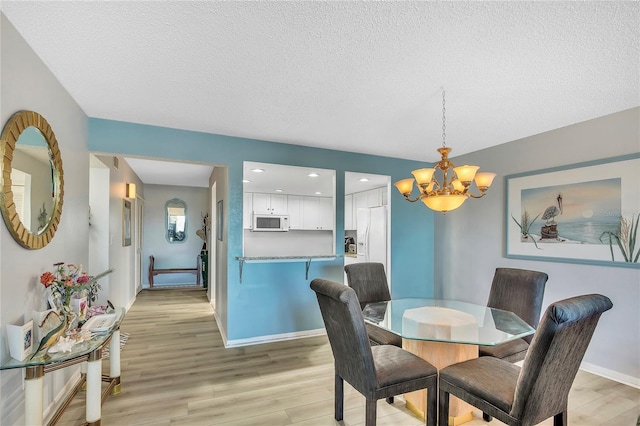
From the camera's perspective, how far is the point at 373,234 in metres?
5.37

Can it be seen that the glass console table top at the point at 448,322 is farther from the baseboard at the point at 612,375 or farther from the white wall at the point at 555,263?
the baseboard at the point at 612,375

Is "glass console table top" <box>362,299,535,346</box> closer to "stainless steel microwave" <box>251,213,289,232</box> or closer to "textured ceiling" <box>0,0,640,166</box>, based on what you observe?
"textured ceiling" <box>0,0,640,166</box>

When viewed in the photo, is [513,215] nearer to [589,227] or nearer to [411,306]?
[589,227]

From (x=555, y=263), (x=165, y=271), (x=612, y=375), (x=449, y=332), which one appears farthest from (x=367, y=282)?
(x=165, y=271)

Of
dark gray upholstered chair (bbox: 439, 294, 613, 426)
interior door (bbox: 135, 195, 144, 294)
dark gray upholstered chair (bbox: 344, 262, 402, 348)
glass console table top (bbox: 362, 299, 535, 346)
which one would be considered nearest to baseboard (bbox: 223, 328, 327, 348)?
dark gray upholstered chair (bbox: 344, 262, 402, 348)

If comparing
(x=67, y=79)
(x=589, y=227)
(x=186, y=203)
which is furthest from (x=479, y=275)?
(x=186, y=203)

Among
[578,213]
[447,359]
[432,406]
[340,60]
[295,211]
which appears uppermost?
[340,60]

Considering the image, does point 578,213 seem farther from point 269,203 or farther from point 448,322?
point 269,203

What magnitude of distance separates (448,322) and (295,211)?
448 cm

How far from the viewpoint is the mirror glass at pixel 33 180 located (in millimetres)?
1724

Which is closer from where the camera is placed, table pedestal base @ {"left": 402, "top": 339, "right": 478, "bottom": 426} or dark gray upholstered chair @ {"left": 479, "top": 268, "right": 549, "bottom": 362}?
table pedestal base @ {"left": 402, "top": 339, "right": 478, "bottom": 426}

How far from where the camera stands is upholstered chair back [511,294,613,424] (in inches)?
55.6

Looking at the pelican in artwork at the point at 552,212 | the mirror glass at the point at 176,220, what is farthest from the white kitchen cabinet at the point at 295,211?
the pelican in artwork at the point at 552,212

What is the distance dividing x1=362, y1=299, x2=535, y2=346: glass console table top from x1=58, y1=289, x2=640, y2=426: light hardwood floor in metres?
0.66
